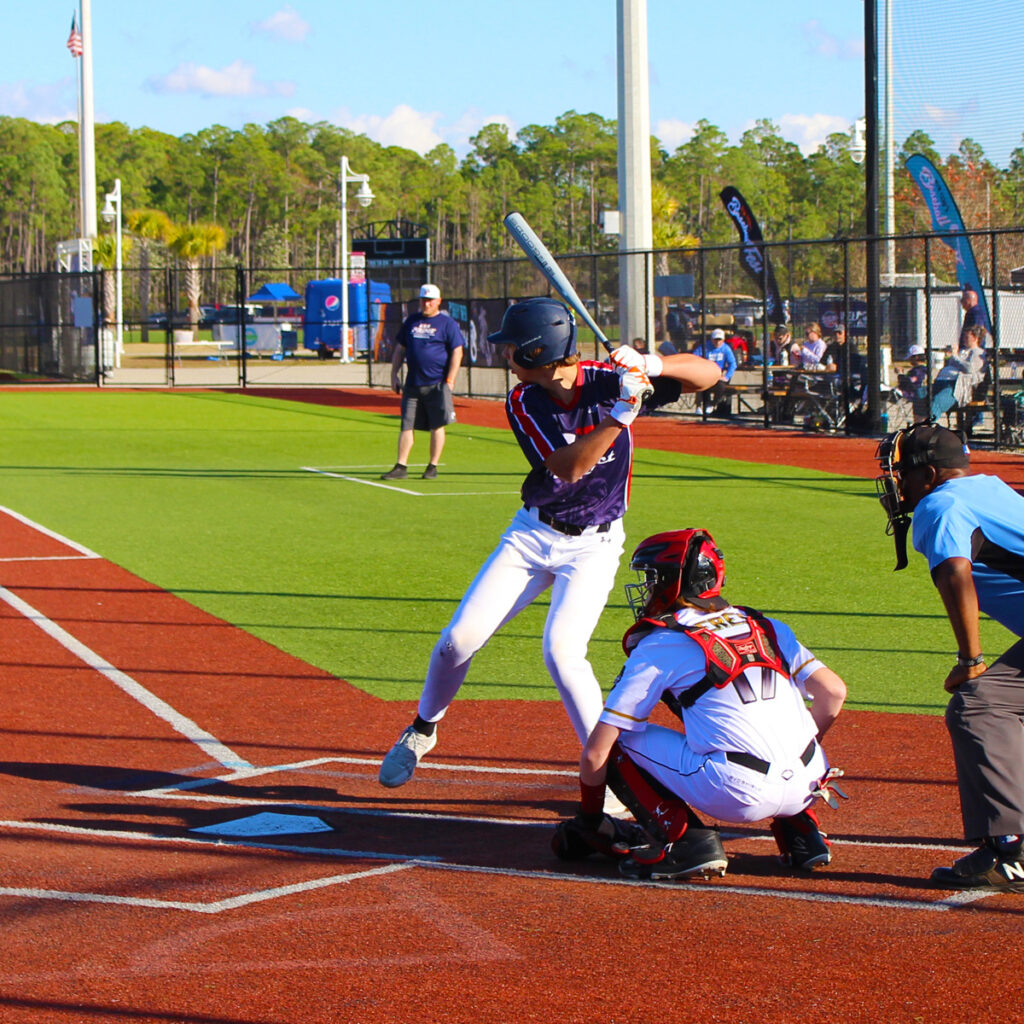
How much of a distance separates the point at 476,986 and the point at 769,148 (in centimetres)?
14874

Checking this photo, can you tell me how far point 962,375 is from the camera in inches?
776

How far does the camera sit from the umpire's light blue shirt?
4398 mm

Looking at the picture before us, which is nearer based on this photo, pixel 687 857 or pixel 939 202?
pixel 687 857

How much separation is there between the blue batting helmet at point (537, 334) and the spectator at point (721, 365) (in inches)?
753

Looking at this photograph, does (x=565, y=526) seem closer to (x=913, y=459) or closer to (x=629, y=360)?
(x=629, y=360)

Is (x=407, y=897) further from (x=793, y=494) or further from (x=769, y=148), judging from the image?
(x=769, y=148)

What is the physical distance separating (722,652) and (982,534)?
38.1 inches

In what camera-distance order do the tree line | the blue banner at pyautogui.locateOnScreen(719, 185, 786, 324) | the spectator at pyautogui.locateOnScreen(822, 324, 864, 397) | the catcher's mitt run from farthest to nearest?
1. the tree line
2. the blue banner at pyautogui.locateOnScreen(719, 185, 786, 324)
3. the spectator at pyautogui.locateOnScreen(822, 324, 864, 397)
4. the catcher's mitt

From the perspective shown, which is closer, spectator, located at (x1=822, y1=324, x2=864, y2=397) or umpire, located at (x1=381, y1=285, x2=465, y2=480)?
umpire, located at (x1=381, y1=285, x2=465, y2=480)

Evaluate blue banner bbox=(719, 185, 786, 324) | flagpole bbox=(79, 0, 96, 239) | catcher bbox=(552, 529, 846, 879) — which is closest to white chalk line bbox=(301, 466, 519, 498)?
blue banner bbox=(719, 185, 786, 324)

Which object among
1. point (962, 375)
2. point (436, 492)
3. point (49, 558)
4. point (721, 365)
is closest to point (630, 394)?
point (49, 558)

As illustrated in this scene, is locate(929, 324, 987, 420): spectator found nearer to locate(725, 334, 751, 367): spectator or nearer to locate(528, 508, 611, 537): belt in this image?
locate(725, 334, 751, 367): spectator

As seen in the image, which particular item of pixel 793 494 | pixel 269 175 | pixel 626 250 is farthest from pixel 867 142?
pixel 269 175

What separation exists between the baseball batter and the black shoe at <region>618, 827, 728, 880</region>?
692mm
